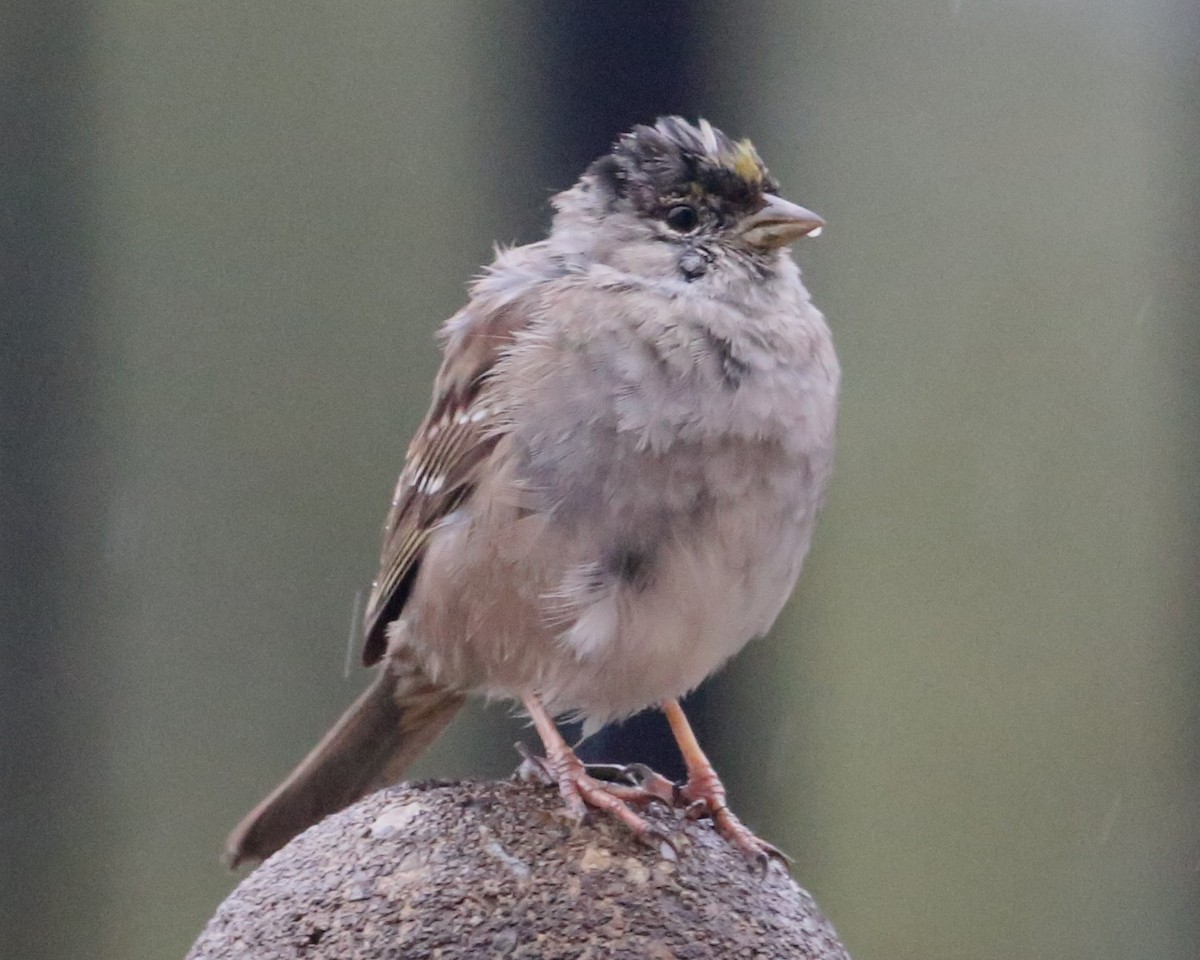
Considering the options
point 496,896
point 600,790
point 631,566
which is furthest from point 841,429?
point 496,896

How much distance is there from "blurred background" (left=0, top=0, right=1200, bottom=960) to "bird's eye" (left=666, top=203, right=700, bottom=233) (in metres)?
0.88

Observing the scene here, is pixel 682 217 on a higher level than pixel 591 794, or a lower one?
higher

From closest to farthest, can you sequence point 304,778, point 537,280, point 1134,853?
1. point 537,280
2. point 304,778
3. point 1134,853

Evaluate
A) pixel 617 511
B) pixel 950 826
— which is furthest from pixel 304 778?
pixel 950 826

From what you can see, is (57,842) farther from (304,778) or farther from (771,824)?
(771,824)

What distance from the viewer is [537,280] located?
7.22 feet

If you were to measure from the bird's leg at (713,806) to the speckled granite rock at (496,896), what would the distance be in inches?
3.3

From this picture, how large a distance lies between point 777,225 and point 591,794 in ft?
3.05

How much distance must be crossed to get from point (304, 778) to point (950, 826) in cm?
184

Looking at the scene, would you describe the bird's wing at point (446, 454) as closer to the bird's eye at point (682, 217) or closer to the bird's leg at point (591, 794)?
the bird's eye at point (682, 217)

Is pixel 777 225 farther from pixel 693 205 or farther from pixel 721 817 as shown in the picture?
pixel 721 817

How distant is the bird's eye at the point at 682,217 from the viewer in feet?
7.13

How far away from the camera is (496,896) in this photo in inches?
63.9

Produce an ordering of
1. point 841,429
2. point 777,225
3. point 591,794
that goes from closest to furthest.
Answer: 1. point 591,794
2. point 777,225
3. point 841,429
